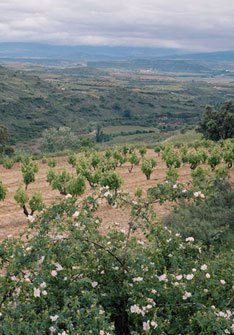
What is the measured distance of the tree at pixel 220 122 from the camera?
41247 millimetres

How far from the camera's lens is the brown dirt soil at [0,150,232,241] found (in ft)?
51.9

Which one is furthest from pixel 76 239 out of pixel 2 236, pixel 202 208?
pixel 2 236

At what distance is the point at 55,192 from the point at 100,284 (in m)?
17.8

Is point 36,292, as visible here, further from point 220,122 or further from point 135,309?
point 220,122

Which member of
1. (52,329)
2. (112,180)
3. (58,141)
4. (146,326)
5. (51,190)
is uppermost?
(52,329)

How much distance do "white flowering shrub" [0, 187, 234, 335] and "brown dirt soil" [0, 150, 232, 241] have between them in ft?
8.48

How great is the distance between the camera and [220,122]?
42406mm

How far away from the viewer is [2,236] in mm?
14773

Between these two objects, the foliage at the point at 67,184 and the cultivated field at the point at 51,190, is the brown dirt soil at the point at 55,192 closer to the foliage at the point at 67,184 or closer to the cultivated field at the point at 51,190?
the cultivated field at the point at 51,190

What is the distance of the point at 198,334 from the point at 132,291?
32.3 inches

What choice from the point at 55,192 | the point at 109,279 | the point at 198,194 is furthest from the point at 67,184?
the point at 109,279

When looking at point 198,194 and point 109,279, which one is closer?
point 109,279

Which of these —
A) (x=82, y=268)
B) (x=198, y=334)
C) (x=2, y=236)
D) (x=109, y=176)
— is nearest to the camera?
(x=198, y=334)

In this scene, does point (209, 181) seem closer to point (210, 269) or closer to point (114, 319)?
point (210, 269)
